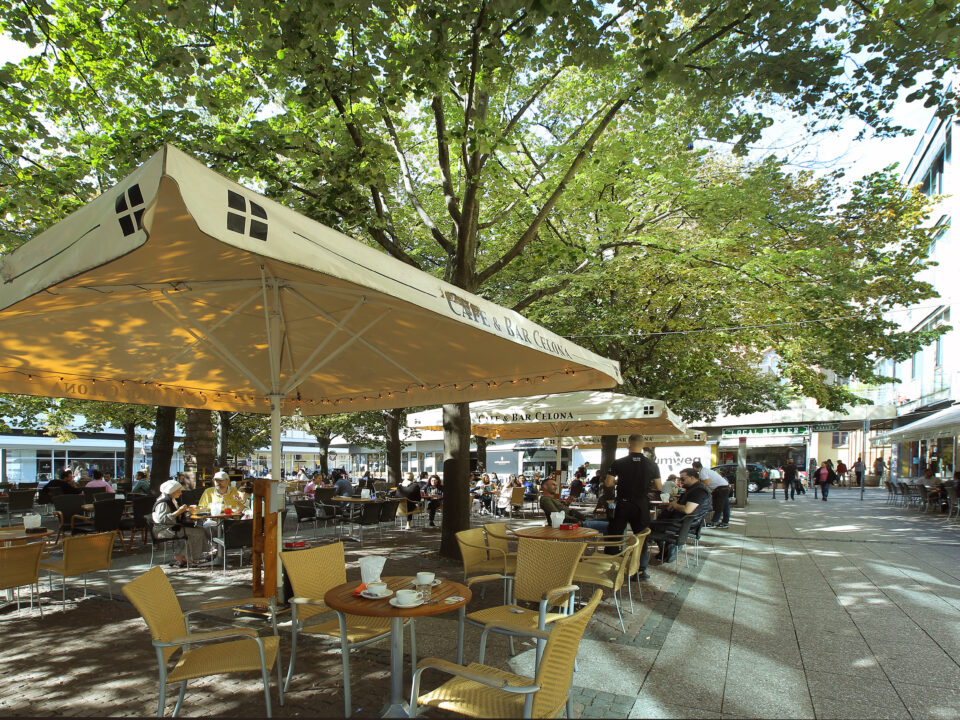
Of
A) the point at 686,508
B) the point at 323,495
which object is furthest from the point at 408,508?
the point at 686,508

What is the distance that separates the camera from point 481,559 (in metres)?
6.01

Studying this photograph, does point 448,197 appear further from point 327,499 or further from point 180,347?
point 327,499

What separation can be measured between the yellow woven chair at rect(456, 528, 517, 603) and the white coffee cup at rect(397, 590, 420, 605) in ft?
6.94

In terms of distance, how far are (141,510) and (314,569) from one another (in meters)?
7.71

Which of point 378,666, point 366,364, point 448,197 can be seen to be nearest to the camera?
point 378,666

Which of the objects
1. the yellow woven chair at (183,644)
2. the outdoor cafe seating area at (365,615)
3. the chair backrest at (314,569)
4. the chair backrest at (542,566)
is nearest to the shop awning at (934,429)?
the outdoor cafe seating area at (365,615)

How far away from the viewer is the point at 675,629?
17.6ft

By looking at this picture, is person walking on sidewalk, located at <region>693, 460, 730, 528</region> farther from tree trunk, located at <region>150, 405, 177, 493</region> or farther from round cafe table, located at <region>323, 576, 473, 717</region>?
A: tree trunk, located at <region>150, 405, 177, 493</region>

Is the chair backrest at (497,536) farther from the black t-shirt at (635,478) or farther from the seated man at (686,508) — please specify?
the seated man at (686,508)

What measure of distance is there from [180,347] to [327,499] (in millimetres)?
7938

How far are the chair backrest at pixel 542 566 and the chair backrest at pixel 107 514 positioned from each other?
7.81 meters

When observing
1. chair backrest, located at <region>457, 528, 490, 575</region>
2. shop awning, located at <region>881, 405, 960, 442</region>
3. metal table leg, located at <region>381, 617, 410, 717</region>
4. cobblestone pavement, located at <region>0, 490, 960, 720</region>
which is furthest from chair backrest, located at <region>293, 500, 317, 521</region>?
shop awning, located at <region>881, 405, 960, 442</region>

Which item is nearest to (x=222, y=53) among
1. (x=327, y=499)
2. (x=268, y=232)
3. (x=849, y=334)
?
(x=268, y=232)

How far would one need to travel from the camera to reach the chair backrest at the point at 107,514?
9.52 m
